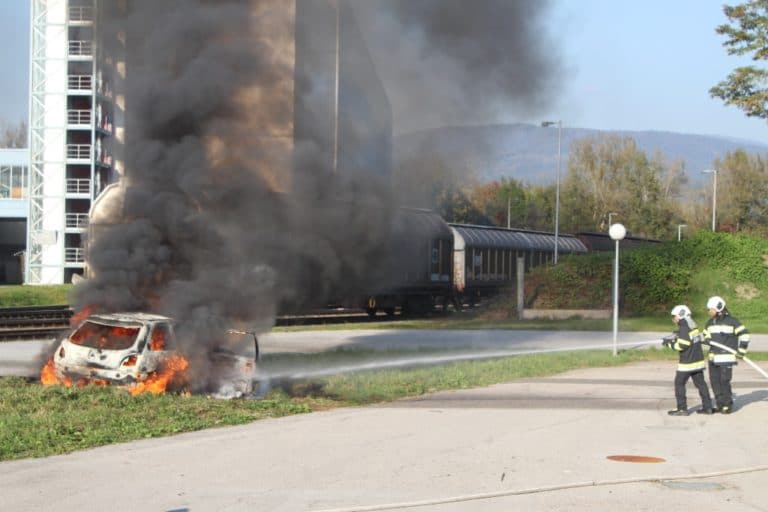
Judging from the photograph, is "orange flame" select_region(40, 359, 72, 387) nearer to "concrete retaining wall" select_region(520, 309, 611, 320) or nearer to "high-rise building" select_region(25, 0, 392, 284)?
"high-rise building" select_region(25, 0, 392, 284)

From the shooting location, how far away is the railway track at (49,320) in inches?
957

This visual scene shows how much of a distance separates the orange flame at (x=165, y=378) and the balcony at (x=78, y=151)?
46691 millimetres

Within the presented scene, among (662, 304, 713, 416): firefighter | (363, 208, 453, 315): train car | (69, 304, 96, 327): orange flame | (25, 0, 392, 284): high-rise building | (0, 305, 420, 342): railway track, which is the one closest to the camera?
(662, 304, 713, 416): firefighter

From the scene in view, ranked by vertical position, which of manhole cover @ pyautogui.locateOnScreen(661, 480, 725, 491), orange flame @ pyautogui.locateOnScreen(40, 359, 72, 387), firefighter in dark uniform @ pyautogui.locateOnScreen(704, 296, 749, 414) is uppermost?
firefighter in dark uniform @ pyautogui.locateOnScreen(704, 296, 749, 414)

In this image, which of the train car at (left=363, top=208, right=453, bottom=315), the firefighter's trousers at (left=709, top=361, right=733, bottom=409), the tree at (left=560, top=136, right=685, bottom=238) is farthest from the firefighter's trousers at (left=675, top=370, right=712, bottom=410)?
the tree at (left=560, top=136, right=685, bottom=238)

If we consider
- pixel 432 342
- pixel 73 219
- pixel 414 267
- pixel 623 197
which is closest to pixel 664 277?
pixel 414 267

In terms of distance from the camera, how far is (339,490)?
8.14 meters

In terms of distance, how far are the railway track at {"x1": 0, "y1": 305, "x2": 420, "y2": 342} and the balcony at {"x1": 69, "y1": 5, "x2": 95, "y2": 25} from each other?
21.9ft

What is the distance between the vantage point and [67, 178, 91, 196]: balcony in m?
58.1

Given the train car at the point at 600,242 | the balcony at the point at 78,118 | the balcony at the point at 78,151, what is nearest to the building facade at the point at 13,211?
the balcony at the point at 78,151

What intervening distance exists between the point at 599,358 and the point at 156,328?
1102cm

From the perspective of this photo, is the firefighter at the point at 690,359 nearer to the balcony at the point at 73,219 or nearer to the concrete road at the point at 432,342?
the concrete road at the point at 432,342

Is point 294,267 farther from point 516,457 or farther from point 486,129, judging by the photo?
point 516,457

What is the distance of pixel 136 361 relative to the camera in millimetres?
13078
